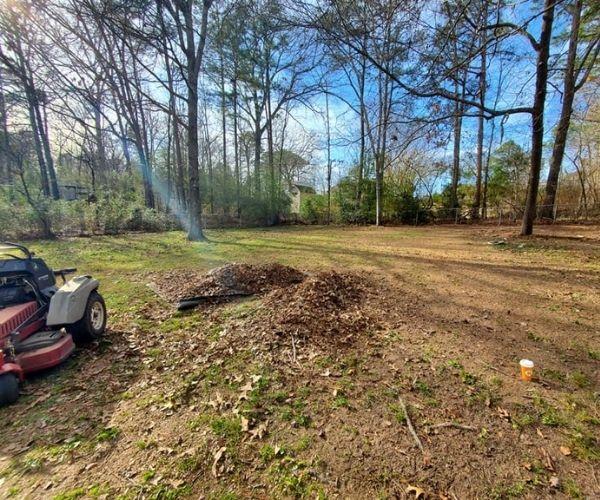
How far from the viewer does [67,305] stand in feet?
9.94

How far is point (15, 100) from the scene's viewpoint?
13961mm

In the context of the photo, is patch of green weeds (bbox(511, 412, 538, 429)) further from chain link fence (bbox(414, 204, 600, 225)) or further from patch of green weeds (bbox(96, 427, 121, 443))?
chain link fence (bbox(414, 204, 600, 225))

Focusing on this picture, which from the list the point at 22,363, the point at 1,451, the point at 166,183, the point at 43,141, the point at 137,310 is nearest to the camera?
the point at 1,451

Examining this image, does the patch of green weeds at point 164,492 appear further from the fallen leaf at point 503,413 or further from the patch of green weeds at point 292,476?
the fallen leaf at point 503,413

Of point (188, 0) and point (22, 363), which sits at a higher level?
point (188, 0)

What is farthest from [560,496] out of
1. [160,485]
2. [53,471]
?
[53,471]

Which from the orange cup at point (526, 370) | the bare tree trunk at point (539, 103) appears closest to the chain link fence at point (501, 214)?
the bare tree trunk at point (539, 103)

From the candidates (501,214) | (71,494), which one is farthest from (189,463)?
(501,214)

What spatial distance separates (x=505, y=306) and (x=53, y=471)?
541 centimetres

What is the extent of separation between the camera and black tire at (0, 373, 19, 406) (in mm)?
2326

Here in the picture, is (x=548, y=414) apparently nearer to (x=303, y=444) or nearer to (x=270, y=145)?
(x=303, y=444)

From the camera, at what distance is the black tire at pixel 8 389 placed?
2.33 meters

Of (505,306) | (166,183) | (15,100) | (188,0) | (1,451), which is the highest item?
(188,0)

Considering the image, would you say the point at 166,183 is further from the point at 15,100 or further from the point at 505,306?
the point at 505,306
